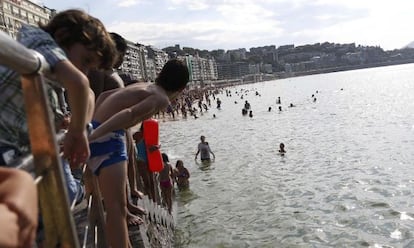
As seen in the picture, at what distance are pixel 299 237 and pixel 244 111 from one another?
36246 mm

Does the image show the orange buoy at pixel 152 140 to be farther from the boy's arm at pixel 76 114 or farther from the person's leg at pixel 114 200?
the boy's arm at pixel 76 114

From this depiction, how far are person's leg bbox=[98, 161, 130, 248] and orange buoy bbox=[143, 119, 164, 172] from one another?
11.7 ft

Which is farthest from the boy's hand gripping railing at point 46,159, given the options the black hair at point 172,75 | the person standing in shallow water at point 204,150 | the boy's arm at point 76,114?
the person standing in shallow water at point 204,150

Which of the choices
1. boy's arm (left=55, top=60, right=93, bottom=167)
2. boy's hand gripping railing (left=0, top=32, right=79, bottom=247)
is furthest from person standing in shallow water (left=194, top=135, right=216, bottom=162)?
Answer: boy's hand gripping railing (left=0, top=32, right=79, bottom=247)

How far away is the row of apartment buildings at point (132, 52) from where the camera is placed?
6781cm

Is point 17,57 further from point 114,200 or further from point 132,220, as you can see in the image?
point 132,220

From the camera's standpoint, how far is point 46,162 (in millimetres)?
1460

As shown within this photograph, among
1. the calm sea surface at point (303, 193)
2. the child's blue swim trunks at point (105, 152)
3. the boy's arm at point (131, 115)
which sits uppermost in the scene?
the boy's arm at point (131, 115)

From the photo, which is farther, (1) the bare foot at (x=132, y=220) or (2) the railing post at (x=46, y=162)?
(1) the bare foot at (x=132, y=220)

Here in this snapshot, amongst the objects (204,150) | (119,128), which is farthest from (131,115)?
(204,150)

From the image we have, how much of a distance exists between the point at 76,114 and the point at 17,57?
799 mm

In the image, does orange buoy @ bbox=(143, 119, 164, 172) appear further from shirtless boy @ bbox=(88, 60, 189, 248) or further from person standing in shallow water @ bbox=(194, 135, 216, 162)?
person standing in shallow water @ bbox=(194, 135, 216, 162)

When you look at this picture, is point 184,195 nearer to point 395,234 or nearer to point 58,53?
point 395,234

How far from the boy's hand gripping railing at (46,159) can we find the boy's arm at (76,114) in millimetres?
365
